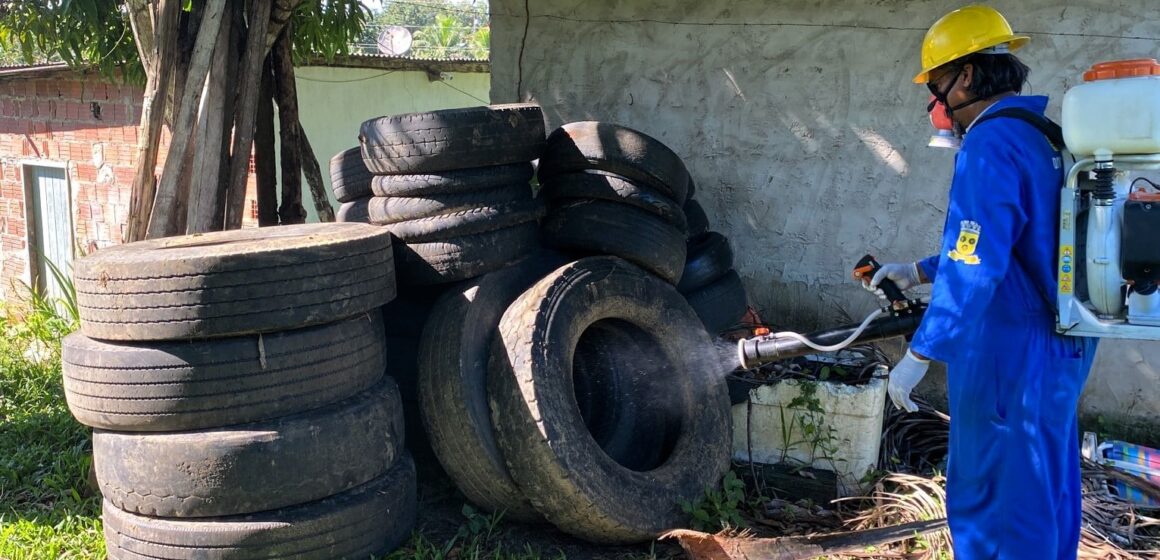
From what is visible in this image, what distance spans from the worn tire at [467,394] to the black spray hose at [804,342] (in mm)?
1098

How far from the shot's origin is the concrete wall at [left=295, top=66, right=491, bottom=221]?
1137 centimetres

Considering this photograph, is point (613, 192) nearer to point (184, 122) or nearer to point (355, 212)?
point (355, 212)

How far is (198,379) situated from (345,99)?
357 inches

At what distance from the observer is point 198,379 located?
3.41 m

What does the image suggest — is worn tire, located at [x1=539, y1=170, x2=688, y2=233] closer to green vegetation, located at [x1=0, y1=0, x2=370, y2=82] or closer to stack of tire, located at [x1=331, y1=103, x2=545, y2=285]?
stack of tire, located at [x1=331, y1=103, x2=545, y2=285]

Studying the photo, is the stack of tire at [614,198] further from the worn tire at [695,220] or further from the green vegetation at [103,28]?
the green vegetation at [103,28]

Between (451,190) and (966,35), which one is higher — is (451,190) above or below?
below

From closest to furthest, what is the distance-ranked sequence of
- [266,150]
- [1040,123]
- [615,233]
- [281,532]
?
[1040,123] < [281,532] < [615,233] < [266,150]

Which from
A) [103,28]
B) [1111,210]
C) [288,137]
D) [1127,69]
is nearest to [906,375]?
[1111,210]

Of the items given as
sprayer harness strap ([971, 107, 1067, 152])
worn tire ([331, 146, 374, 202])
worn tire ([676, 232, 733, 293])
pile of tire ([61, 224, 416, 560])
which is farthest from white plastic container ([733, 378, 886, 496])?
worn tire ([331, 146, 374, 202])

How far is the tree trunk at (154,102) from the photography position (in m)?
4.79

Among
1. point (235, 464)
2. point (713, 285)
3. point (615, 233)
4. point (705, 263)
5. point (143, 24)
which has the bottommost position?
point (235, 464)

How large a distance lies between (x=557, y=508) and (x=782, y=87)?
298cm

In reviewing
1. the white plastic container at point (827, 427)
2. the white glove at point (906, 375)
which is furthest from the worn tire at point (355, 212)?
the white glove at point (906, 375)
